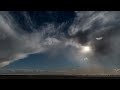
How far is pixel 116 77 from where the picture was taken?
179cm
